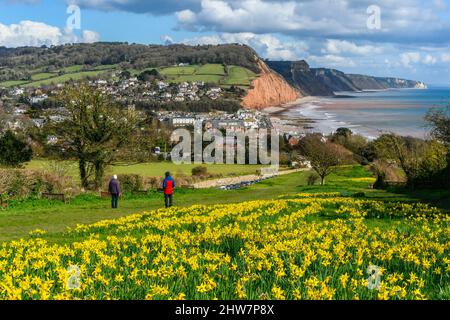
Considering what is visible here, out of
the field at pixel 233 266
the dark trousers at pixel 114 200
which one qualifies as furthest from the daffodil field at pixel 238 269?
the dark trousers at pixel 114 200

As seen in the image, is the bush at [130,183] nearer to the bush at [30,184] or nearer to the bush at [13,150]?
the bush at [30,184]

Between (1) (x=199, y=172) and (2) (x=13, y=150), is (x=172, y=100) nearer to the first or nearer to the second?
(1) (x=199, y=172)

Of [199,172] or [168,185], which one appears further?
[199,172]

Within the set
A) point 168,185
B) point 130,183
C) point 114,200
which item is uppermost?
point 168,185

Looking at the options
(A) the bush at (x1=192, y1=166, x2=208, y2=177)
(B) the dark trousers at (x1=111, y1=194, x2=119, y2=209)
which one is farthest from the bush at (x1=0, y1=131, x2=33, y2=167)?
(B) the dark trousers at (x1=111, y1=194, x2=119, y2=209)

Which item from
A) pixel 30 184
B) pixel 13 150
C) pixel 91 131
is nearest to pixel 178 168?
pixel 13 150

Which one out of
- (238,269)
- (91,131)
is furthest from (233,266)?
(91,131)

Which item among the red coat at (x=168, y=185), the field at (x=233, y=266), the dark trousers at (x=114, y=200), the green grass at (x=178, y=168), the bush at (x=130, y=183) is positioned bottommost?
the green grass at (x=178, y=168)

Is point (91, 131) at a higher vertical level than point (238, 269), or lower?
higher

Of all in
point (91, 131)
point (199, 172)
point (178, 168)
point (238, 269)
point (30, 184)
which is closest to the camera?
point (238, 269)

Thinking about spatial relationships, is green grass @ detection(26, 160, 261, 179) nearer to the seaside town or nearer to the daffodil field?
the seaside town

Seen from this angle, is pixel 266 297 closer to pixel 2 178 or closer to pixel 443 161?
pixel 2 178

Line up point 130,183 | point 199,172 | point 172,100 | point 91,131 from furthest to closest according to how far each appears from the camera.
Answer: point 172,100
point 199,172
point 91,131
point 130,183
